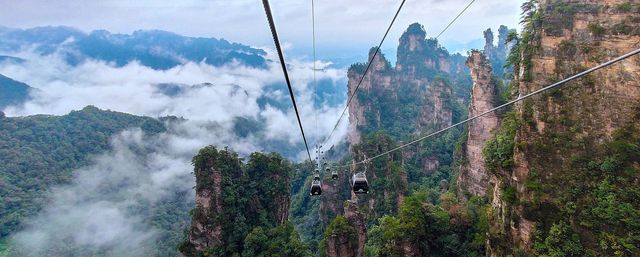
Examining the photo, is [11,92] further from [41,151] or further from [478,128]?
[478,128]

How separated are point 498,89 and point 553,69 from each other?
2279cm

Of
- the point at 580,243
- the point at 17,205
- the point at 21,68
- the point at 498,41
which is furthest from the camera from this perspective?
the point at 21,68

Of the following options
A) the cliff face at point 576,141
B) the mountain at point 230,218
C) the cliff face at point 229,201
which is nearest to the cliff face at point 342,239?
the mountain at point 230,218

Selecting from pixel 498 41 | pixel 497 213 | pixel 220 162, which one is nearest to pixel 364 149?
pixel 220 162

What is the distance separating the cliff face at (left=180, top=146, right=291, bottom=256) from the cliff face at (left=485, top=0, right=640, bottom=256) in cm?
2265

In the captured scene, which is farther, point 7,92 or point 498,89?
point 7,92

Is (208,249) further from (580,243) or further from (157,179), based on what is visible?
(157,179)

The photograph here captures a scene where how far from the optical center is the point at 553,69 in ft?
53.7

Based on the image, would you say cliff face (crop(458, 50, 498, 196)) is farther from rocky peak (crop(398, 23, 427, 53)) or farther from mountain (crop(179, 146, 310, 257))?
rocky peak (crop(398, 23, 427, 53))

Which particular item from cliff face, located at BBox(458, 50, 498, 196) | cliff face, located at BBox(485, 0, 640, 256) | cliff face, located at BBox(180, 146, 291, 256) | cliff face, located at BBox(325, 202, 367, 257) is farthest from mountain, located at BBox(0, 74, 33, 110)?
cliff face, located at BBox(485, 0, 640, 256)

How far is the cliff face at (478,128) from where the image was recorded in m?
35.4

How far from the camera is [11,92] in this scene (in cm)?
12581

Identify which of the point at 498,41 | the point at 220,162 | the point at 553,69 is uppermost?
the point at 498,41

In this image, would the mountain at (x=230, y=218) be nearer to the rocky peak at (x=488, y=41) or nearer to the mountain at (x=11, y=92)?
the rocky peak at (x=488, y=41)
